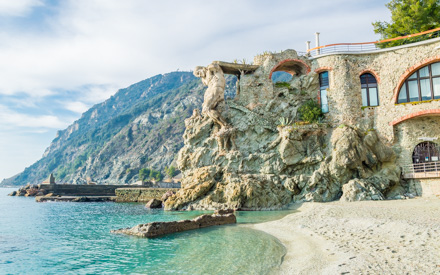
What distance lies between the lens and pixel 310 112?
30031 mm

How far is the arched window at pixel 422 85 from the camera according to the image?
26.8m

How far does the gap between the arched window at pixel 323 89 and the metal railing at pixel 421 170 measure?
30.2ft

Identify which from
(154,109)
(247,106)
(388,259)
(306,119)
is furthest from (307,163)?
(154,109)

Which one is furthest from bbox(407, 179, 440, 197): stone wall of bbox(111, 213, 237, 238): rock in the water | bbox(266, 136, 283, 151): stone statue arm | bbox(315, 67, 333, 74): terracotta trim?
bbox(111, 213, 237, 238): rock in the water

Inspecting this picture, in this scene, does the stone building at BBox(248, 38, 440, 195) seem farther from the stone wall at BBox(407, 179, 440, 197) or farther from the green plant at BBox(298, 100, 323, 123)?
the green plant at BBox(298, 100, 323, 123)

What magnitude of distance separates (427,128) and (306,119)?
34.8ft

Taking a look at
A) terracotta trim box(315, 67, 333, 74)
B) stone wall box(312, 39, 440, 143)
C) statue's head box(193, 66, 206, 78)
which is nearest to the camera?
Result: stone wall box(312, 39, 440, 143)

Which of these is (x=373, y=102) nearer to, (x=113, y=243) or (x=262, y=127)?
(x=262, y=127)

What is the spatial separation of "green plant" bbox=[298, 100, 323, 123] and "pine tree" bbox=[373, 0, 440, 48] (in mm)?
11202

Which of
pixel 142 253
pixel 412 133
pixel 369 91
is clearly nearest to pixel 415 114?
pixel 412 133

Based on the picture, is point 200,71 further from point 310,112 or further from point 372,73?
point 372,73

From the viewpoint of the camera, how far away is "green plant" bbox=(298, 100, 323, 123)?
29.9 meters

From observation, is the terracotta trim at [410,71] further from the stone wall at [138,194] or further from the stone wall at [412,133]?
the stone wall at [138,194]

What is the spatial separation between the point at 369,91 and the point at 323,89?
14.6 ft
